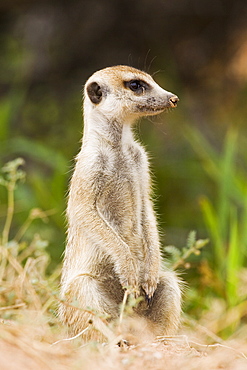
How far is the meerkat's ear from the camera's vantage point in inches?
128

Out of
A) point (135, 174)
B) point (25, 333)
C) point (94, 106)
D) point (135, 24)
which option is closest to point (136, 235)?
point (135, 174)

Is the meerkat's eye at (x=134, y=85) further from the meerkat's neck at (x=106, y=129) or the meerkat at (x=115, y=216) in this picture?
the meerkat's neck at (x=106, y=129)

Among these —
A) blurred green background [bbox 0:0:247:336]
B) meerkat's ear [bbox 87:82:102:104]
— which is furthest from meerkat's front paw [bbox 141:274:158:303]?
blurred green background [bbox 0:0:247:336]

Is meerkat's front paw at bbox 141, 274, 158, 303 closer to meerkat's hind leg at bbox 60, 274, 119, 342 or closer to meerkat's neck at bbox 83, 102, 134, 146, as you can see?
meerkat's hind leg at bbox 60, 274, 119, 342

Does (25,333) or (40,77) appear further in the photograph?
(40,77)

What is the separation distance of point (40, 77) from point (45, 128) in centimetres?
69

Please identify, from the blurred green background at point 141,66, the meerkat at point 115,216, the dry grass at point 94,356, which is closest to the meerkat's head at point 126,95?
the meerkat at point 115,216

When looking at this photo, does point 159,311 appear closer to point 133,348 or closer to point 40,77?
point 133,348

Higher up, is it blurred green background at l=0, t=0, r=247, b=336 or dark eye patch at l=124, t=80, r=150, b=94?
blurred green background at l=0, t=0, r=247, b=336

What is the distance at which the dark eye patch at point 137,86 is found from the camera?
322 cm

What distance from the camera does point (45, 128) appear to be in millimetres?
7305

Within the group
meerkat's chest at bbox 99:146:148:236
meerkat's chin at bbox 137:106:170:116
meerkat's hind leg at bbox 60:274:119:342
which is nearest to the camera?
meerkat's hind leg at bbox 60:274:119:342

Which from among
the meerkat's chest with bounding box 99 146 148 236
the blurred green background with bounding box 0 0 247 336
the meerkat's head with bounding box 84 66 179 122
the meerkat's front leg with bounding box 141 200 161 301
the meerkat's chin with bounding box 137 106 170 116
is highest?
the blurred green background with bounding box 0 0 247 336

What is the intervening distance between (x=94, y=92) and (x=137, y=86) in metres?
0.22
